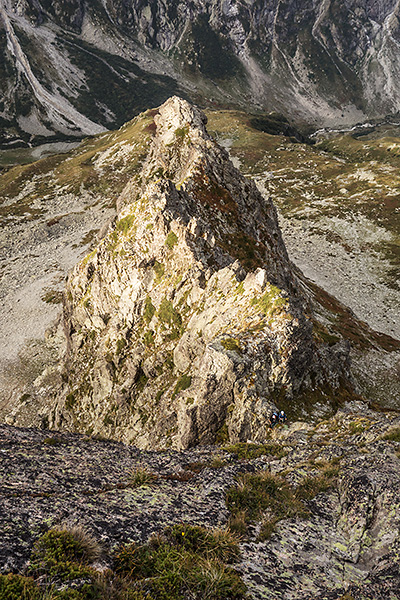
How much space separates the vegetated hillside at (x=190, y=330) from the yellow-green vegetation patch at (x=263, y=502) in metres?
6.12

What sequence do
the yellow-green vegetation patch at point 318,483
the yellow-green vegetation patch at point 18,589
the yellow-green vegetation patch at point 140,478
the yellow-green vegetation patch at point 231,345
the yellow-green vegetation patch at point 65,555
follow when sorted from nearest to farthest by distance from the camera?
the yellow-green vegetation patch at point 18,589 → the yellow-green vegetation patch at point 65,555 → the yellow-green vegetation patch at point 318,483 → the yellow-green vegetation patch at point 140,478 → the yellow-green vegetation patch at point 231,345

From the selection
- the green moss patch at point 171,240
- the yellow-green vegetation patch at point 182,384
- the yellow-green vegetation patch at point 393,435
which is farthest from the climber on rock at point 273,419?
the green moss patch at point 171,240

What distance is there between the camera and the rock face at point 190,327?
21.0 m

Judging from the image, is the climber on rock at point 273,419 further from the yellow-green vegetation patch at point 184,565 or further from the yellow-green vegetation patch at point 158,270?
the yellow-green vegetation patch at point 158,270

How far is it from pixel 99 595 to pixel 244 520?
5.68m

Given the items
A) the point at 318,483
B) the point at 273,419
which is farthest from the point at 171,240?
the point at 318,483

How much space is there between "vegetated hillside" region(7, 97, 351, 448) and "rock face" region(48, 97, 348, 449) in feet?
0.37

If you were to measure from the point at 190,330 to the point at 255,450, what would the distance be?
12912 millimetres

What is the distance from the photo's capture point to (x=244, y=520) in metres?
10.8

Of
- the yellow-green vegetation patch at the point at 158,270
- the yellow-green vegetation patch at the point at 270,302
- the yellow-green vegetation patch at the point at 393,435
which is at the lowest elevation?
the yellow-green vegetation patch at the point at 393,435

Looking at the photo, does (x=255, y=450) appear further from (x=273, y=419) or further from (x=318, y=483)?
(x=318, y=483)

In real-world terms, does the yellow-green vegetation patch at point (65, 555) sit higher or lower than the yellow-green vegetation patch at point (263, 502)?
higher

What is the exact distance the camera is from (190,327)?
2841cm

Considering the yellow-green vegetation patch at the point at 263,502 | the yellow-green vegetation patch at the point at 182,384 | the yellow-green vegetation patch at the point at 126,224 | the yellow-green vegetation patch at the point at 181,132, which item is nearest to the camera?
the yellow-green vegetation patch at the point at 263,502
